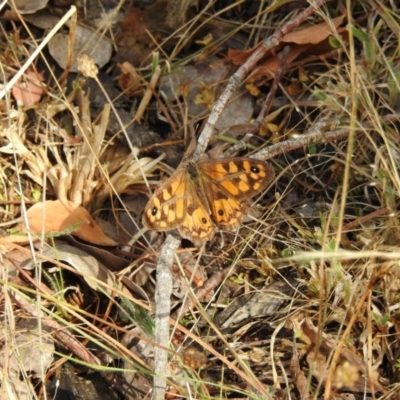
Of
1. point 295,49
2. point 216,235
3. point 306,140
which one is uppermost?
point 295,49

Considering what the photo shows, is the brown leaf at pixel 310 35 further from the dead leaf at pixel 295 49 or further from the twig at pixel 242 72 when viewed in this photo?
the twig at pixel 242 72

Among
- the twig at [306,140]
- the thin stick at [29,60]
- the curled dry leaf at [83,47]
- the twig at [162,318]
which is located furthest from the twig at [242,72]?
the curled dry leaf at [83,47]

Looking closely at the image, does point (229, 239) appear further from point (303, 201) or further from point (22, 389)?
point (22, 389)

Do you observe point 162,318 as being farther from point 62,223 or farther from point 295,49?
point 295,49

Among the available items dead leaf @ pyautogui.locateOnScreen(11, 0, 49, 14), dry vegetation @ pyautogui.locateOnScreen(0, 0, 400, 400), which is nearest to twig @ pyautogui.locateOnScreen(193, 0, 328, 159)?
dry vegetation @ pyautogui.locateOnScreen(0, 0, 400, 400)

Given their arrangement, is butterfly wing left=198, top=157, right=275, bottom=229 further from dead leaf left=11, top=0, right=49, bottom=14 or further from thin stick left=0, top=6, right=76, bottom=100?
dead leaf left=11, top=0, right=49, bottom=14

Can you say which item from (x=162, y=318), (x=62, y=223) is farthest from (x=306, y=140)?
(x=62, y=223)
